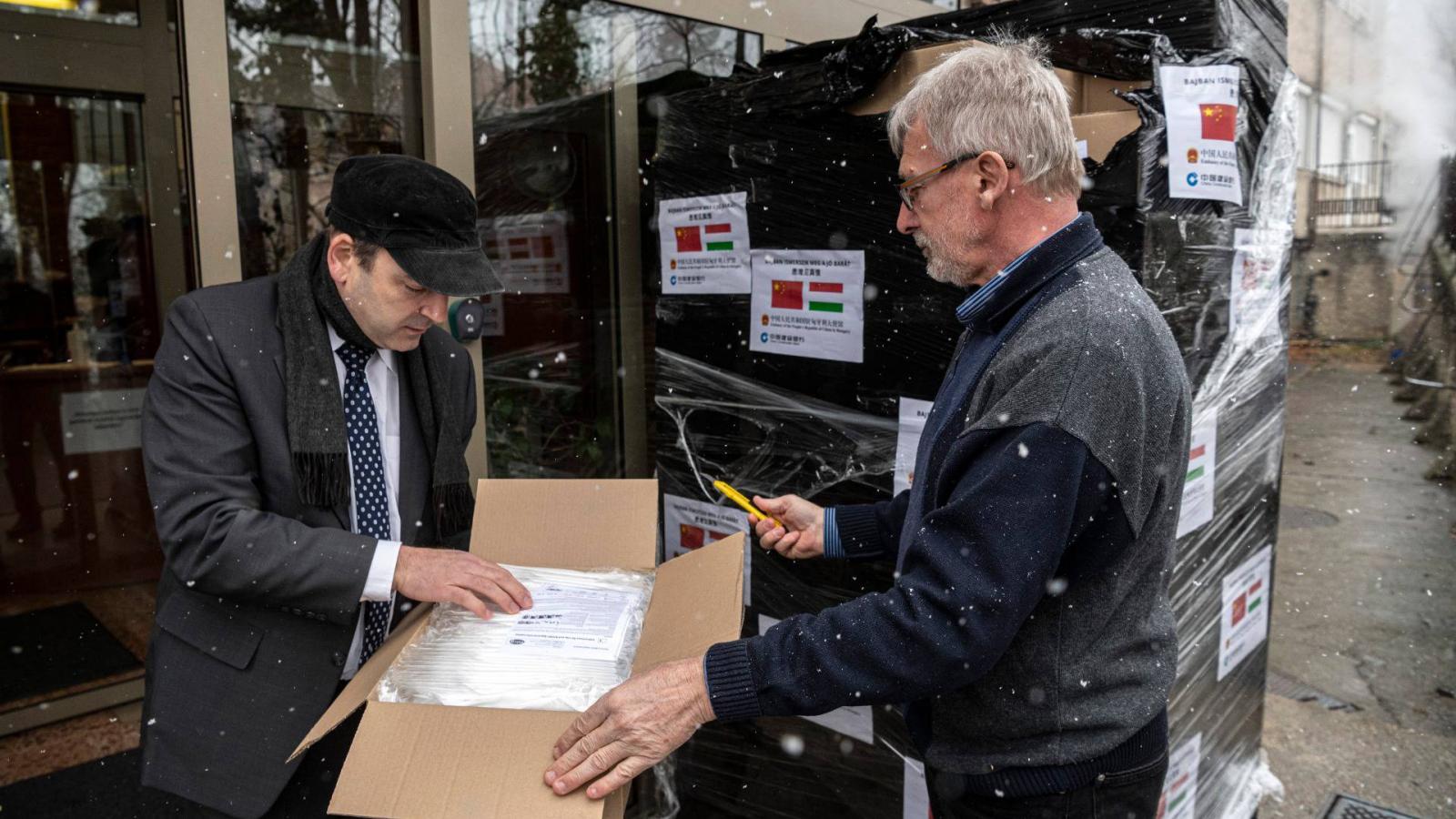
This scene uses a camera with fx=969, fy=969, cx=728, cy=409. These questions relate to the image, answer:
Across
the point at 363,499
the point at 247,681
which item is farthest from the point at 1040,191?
the point at 247,681

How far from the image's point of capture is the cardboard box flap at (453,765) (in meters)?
1.30

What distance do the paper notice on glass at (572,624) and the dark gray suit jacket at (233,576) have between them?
31cm

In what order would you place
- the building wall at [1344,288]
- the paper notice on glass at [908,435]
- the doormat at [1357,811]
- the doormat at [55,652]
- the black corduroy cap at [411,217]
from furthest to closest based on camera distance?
the building wall at [1344,288] → the doormat at [55,652] → the doormat at [1357,811] → the paper notice on glass at [908,435] → the black corduroy cap at [411,217]

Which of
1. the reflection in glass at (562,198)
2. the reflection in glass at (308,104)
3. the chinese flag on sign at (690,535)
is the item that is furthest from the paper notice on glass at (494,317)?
the chinese flag on sign at (690,535)

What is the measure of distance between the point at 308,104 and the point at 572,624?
2064 mm

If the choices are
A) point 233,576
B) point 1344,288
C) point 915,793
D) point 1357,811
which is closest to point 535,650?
point 233,576

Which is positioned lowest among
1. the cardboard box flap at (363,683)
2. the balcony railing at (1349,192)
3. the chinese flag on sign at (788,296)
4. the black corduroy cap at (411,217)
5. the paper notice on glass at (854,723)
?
the paper notice on glass at (854,723)

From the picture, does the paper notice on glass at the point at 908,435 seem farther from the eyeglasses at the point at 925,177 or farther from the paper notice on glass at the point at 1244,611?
the paper notice on glass at the point at 1244,611

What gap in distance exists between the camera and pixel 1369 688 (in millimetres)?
4754

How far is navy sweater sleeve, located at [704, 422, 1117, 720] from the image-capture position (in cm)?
136

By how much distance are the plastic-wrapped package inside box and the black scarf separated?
1104mm

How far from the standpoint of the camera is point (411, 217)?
1.78 metres

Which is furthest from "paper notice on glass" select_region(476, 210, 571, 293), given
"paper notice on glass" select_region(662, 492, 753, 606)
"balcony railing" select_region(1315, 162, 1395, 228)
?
"balcony railing" select_region(1315, 162, 1395, 228)

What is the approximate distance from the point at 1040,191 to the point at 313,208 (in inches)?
92.5
